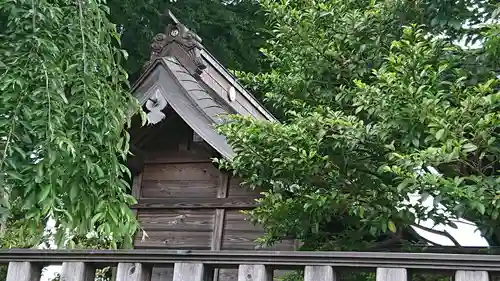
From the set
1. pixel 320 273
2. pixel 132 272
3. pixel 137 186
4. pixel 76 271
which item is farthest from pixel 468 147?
pixel 137 186

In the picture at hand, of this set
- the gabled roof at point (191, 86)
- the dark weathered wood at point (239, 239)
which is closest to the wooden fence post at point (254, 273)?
the gabled roof at point (191, 86)

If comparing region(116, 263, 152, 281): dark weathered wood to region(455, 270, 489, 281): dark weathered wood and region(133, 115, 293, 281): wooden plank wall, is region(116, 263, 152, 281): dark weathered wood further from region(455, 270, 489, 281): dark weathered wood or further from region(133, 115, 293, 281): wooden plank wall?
region(133, 115, 293, 281): wooden plank wall

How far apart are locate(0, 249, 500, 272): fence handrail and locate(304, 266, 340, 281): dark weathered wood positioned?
17 millimetres

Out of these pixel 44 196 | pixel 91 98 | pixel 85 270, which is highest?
pixel 91 98

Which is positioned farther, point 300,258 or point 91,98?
point 91,98

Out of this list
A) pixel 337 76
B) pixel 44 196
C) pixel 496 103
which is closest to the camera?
pixel 44 196

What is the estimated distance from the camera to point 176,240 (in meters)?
6.12

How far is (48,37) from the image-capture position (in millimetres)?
3248

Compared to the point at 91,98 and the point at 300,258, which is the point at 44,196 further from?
the point at 300,258

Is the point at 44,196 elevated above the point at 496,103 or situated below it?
below

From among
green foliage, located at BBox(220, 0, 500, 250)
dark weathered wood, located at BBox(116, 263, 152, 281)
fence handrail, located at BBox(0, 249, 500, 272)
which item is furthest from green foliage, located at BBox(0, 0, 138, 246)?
green foliage, located at BBox(220, 0, 500, 250)

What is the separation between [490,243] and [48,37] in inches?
133

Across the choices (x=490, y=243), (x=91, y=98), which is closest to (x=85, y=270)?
(x=91, y=98)

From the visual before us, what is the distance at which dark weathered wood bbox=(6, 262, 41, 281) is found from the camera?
3.00 metres
